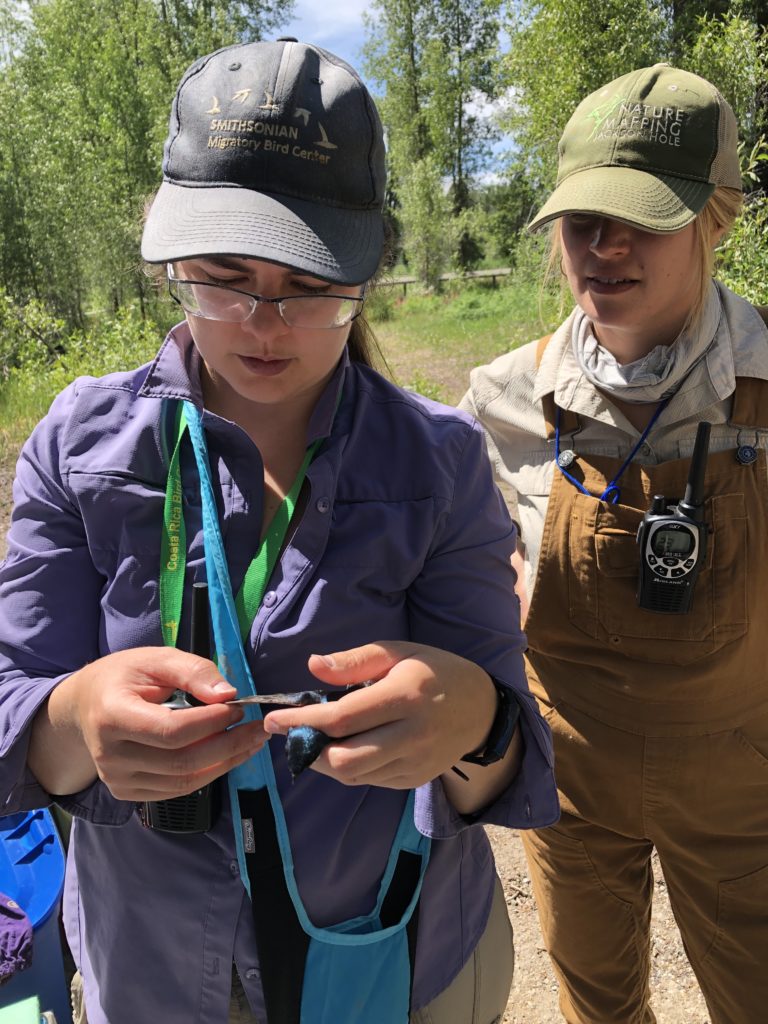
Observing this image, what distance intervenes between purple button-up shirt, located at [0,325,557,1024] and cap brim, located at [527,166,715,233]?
2.79ft

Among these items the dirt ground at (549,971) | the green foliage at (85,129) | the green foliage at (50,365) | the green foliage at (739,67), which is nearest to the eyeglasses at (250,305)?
the dirt ground at (549,971)

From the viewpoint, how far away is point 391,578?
136cm

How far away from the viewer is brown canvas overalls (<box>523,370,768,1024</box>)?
1987 mm

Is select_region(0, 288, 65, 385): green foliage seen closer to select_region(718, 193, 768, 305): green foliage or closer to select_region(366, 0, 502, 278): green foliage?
select_region(718, 193, 768, 305): green foliage

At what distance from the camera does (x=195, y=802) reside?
1.28 metres

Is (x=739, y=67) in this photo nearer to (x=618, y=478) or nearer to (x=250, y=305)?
(x=618, y=478)

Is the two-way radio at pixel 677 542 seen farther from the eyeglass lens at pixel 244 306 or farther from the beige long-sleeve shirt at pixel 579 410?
the eyeglass lens at pixel 244 306

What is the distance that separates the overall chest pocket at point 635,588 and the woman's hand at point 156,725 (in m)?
1.17

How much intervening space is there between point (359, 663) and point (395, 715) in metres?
0.09

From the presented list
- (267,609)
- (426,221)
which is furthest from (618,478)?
(426,221)

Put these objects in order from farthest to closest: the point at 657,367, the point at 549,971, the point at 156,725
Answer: the point at 549,971, the point at 657,367, the point at 156,725

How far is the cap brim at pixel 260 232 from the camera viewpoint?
3.88 feet

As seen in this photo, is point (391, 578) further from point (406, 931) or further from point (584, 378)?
point (584, 378)

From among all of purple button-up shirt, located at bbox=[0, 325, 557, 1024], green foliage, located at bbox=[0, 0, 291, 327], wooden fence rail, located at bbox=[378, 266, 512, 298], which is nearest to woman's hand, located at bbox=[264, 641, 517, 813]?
purple button-up shirt, located at bbox=[0, 325, 557, 1024]
